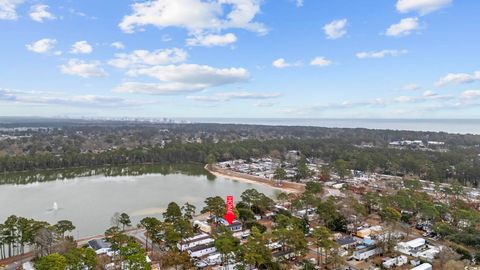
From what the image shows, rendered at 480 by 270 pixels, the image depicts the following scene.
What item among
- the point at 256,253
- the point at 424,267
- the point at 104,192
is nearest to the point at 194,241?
the point at 256,253

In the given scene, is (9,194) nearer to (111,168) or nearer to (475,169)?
(111,168)

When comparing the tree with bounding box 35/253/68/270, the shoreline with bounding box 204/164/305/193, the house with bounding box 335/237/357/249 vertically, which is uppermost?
the tree with bounding box 35/253/68/270

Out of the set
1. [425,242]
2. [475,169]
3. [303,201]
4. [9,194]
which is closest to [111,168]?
[9,194]

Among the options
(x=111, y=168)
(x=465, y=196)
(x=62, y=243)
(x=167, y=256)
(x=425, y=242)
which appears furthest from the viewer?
(x=111, y=168)

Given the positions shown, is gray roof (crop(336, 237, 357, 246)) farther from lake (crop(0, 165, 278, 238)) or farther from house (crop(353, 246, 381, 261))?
lake (crop(0, 165, 278, 238))

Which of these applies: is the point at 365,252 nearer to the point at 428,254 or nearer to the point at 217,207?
the point at 428,254

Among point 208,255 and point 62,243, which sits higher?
point 62,243

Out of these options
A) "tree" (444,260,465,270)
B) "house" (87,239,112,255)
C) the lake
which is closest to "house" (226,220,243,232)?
the lake
